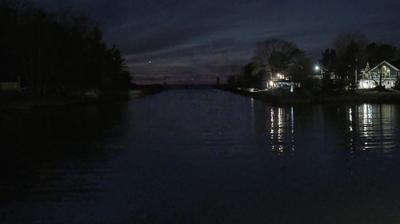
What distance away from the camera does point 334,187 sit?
14.6 metres

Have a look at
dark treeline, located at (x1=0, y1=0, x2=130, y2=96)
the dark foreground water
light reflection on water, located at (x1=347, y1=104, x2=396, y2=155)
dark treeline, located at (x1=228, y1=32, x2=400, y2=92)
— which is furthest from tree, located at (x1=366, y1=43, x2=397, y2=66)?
the dark foreground water

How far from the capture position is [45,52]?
81.6 metres

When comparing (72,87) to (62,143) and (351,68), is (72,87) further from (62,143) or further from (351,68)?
(62,143)

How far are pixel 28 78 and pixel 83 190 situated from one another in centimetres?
7175

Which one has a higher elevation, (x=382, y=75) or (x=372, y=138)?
(x=382, y=75)

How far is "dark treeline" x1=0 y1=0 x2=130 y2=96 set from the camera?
75625 mm

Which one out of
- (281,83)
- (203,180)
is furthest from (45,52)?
(203,180)

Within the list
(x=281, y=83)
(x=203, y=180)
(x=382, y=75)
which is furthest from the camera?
(x=281, y=83)

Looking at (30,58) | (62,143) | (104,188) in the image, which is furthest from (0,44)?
(104,188)

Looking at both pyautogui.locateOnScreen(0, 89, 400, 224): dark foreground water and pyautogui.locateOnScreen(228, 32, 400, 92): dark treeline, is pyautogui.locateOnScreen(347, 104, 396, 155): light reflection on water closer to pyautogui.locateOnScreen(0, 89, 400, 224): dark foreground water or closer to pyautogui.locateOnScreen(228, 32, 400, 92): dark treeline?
pyautogui.locateOnScreen(0, 89, 400, 224): dark foreground water

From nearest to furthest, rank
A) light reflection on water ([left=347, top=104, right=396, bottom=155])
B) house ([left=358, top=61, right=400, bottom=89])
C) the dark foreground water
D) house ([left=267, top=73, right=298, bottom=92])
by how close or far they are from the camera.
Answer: the dark foreground water
light reflection on water ([left=347, top=104, right=396, bottom=155])
house ([left=358, top=61, right=400, bottom=89])
house ([left=267, top=73, right=298, bottom=92])

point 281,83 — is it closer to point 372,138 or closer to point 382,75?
point 382,75

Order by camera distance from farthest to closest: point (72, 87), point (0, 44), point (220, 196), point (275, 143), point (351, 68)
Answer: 1. point (351, 68)
2. point (72, 87)
3. point (0, 44)
4. point (275, 143)
5. point (220, 196)

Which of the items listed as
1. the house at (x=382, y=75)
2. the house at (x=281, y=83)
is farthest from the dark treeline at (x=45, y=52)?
the house at (x=382, y=75)
